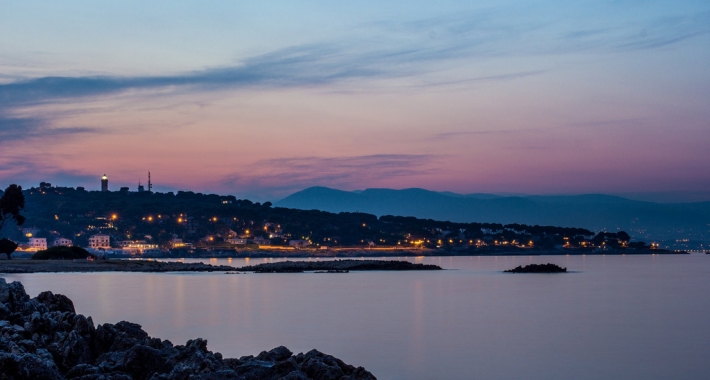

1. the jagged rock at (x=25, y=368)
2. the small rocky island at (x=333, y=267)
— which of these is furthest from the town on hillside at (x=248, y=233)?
the jagged rock at (x=25, y=368)

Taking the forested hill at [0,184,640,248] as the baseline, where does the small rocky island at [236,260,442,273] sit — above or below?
below

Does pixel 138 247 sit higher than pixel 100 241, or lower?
lower

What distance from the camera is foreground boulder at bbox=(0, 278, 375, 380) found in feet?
36.3

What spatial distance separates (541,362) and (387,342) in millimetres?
4464

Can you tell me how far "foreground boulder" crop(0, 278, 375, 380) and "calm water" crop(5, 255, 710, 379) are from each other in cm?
321

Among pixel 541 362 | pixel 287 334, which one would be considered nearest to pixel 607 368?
pixel 541 362

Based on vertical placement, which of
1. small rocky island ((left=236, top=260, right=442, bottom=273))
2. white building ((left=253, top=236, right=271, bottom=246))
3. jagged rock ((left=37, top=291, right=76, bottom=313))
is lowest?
small rocky island ((left=236, top=260, right=442, bottom=273))

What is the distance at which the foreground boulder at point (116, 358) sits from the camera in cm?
1106

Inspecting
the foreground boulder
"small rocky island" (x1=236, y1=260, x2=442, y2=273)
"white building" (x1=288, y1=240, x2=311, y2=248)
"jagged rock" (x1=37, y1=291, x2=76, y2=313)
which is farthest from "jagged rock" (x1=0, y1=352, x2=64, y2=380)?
"white building" (x1=288, y1=240, x2=311, y2=248)

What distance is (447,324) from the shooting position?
79.9 ft

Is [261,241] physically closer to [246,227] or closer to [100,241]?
[246,227]

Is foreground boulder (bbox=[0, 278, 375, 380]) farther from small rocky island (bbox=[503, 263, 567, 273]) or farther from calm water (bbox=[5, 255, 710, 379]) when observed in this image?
small rocky island (bbox=[503, 263, 567, 273])

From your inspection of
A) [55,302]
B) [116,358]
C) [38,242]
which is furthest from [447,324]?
[38,242]

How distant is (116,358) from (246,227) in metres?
154
